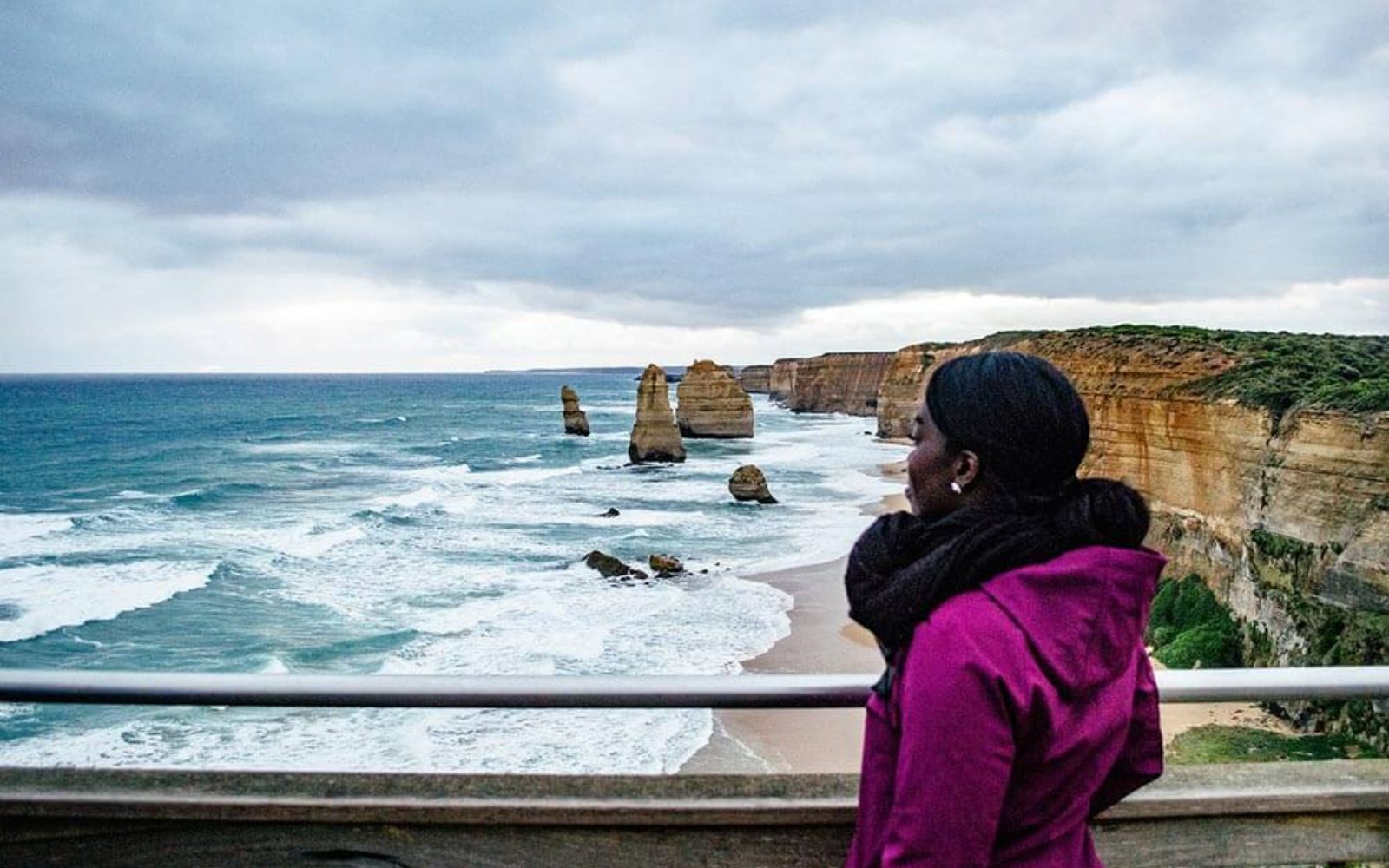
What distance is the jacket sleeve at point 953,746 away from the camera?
1191 mm

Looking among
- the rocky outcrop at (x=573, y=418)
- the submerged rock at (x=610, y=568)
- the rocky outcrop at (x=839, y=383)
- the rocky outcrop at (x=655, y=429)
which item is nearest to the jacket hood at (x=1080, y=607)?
the submerged rock at (x=610, y=568)

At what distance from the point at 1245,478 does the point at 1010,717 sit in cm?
1986

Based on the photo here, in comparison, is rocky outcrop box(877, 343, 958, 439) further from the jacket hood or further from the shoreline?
the jacket hood

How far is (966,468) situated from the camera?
144 centimetres

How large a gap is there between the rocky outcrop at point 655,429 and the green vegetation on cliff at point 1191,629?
35192 millimetres

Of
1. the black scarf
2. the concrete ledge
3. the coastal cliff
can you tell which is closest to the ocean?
the concrete ledge

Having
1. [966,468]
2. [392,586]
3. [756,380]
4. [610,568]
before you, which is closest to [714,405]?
[610,568]

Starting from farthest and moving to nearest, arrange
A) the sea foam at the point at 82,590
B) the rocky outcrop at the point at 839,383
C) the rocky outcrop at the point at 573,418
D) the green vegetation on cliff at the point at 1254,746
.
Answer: the rocky outcrop at the point at 839,383 → the rocky outcrop at the point at 573,418 → the sea foam at the point at 82,590 → the green vegetation on cliff at the point at 1254,746

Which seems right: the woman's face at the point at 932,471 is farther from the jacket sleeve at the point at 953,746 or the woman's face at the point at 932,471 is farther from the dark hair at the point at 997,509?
the jacket sleeve at the point at 953,746

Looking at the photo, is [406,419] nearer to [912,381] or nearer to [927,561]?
[912,381]

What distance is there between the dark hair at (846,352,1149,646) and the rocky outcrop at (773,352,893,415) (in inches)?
4023

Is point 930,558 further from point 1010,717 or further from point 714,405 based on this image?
point 714,405

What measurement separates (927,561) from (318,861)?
4.39ft

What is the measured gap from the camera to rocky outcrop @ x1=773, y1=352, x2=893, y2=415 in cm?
10519
